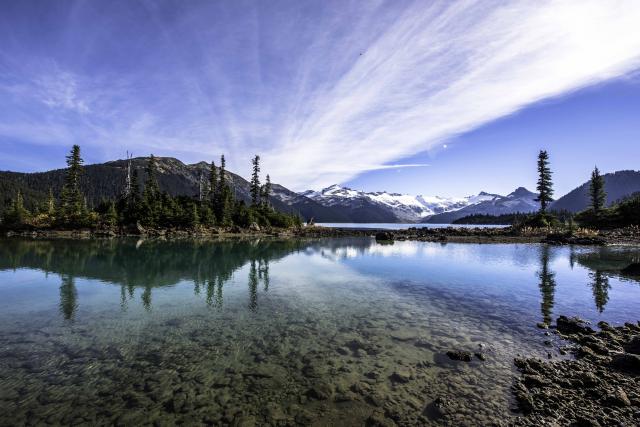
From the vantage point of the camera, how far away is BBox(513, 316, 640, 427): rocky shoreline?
9.86 m

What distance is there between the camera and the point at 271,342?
16.1 meters

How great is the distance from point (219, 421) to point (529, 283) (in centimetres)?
3200

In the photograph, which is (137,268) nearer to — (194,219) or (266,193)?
(194,219)

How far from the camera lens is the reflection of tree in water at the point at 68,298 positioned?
66.2 feet

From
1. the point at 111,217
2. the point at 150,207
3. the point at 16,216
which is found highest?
the point at 150,207

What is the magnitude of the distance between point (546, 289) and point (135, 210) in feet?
340

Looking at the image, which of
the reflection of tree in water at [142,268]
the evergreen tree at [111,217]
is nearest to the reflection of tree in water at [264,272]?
the reflection of tree in water at [142,268]

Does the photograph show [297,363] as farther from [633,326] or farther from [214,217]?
[214,217]

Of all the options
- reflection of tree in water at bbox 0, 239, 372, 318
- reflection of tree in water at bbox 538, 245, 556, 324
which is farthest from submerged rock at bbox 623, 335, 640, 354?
reflection of tree in water at bbox 0, 239, 372, 318

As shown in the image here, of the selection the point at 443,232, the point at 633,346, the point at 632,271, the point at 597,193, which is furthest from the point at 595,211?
the point at 633,346

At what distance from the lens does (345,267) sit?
42375 millimetres

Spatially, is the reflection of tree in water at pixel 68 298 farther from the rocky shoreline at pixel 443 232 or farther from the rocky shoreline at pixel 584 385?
the rocky shoreline at pixel 443 232

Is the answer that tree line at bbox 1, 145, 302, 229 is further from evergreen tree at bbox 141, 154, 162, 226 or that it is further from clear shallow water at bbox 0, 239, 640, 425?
clear shallow water at bbox 0, 239, 640, 425

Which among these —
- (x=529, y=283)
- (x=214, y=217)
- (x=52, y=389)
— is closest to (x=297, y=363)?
(x=52, y=389)
